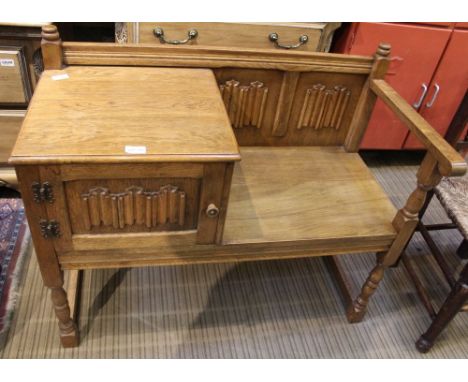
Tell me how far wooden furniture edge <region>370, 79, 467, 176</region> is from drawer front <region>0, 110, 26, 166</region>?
4.15 ft

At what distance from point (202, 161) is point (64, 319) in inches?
27.4

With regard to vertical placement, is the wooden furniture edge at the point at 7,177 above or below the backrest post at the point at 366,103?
below

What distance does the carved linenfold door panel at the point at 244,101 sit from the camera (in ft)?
4.42

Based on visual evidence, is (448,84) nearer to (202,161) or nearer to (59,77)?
(202,161)

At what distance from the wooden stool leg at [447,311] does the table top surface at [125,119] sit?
0.84 m

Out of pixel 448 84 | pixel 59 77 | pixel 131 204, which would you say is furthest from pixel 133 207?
pixel 448 84

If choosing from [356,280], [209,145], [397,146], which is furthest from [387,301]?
[209,145]

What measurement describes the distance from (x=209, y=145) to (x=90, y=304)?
83 centimetres

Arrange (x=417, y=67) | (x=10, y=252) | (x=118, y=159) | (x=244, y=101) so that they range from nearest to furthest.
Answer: (x=118, y=159) → (x=244, y=101) → (x=10, y=252) → (x=417, y=67)

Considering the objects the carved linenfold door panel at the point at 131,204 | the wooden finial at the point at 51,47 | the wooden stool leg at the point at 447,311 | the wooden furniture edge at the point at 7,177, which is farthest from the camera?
the wooden furniture edge at the point at 7,177

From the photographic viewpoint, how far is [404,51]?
6.13 feet

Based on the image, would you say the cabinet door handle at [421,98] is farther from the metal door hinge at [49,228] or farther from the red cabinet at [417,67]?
the metal door hinge at [49,228]

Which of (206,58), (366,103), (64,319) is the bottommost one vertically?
(64,319)

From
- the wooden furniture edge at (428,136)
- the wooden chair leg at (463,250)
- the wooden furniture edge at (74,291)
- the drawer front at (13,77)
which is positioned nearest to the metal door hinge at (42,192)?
the wooden furniture edge at (74,291)
